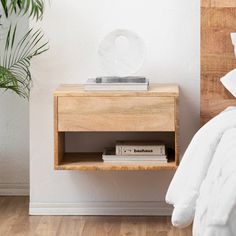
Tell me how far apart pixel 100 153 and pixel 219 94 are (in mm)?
703

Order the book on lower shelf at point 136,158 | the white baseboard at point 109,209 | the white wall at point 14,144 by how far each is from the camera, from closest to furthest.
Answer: the book on lower shelf at point 136,158, the white baseboard at point 109,209, the white wall at point 14,144

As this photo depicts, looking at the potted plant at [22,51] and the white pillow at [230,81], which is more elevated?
the potted plant at [22,51]

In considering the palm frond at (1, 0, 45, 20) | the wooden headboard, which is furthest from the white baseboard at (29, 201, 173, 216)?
the palm frond at (1, 0, 45, 20)

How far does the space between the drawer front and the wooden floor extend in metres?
0.51

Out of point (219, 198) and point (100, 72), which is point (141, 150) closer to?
point (100, 72)

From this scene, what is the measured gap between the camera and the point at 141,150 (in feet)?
12.5

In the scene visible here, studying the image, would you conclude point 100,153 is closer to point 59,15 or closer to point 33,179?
point 33,179

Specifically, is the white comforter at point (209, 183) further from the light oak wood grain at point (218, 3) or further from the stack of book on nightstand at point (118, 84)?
the light oak wood grain at point (218, 3)

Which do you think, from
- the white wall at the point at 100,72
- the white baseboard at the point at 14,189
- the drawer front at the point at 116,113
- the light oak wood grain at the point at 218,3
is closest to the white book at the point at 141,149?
the drawer front at the point at 116,113

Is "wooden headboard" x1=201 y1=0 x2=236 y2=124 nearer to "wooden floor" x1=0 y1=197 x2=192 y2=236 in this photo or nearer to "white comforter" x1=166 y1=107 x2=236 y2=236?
"white comforter" x1=166 y1=107 x2=236 y2=236

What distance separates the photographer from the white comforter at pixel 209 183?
239 centimetres

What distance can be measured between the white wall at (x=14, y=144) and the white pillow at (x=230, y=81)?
1.23 metres

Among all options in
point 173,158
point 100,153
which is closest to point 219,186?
point 173,158

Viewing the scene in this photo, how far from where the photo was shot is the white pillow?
380 centimetres
